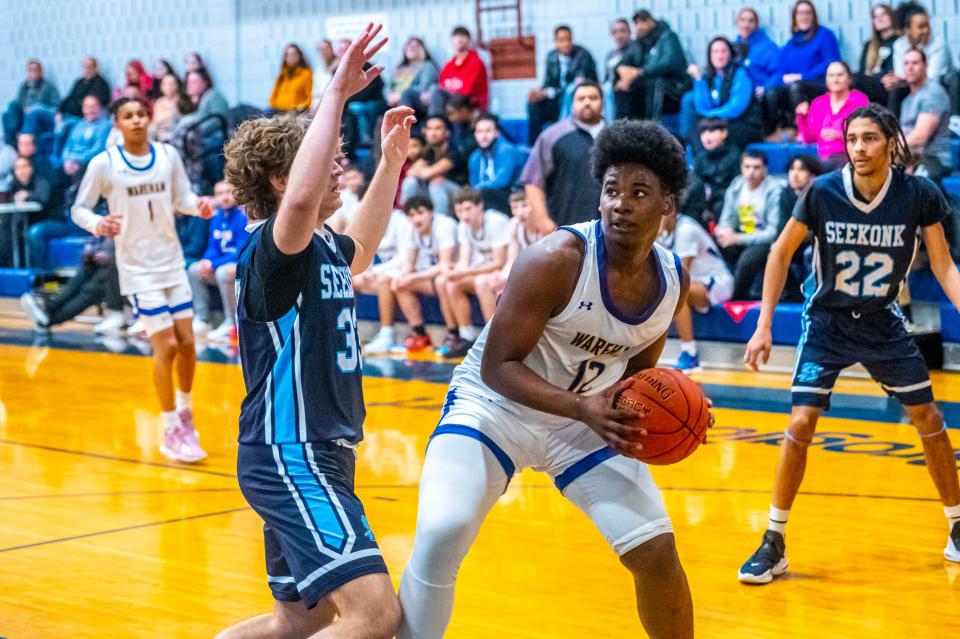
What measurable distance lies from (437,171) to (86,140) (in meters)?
5.81

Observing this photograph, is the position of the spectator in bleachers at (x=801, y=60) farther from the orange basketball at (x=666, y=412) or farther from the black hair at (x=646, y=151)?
the orange basketball at (x=666, y=412)

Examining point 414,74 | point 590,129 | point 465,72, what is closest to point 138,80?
point 414,74

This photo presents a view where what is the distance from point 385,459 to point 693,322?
384 centimetres

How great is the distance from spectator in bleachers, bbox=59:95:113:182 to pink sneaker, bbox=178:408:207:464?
888 centimetres

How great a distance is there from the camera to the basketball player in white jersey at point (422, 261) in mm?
10844

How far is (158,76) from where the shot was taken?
54.5 ft

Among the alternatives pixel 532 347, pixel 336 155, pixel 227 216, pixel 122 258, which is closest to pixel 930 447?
pixel 532 347

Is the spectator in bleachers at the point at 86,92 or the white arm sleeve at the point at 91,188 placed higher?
the spectator in bleachers at the point at 86,92

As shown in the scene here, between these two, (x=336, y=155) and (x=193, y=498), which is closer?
(x=336, y=155)

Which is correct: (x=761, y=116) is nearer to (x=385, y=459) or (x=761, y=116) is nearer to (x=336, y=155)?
(x=385, y=459)

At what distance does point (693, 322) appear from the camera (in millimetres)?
10078

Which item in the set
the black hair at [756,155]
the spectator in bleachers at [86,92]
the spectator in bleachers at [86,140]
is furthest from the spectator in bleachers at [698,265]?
the spectator in bleachers at [86,92]

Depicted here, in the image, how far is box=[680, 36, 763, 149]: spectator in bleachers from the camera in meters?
10.9

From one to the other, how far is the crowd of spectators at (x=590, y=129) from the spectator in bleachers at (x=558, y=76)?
1cm
